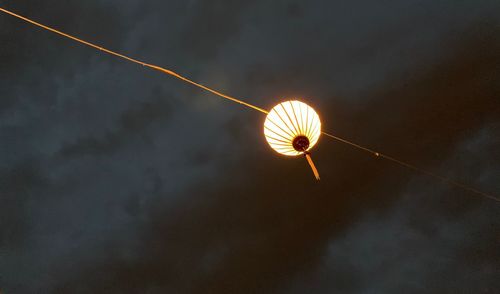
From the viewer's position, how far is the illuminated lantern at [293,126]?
5625mm

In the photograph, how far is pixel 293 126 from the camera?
5.62 m

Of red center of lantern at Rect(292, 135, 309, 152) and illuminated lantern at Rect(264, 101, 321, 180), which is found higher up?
illuminated lantern at Rect(264, 101, 321, 180)

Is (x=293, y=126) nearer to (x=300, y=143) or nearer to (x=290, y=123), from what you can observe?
(x=290, y=123)

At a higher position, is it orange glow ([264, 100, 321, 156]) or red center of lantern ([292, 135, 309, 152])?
orange glow ([264, 100, 321, 156])

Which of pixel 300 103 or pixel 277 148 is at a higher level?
pixel 300 103

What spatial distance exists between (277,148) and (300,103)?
81 cm

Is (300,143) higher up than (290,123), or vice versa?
(290,123)

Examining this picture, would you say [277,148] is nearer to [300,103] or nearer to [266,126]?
[266,126]

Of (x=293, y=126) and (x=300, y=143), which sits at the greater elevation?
(x=293, y=126)

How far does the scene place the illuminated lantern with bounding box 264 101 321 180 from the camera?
5.62 m

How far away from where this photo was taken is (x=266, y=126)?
19.0 feet

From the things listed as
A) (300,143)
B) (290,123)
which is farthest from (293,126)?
(300,143)

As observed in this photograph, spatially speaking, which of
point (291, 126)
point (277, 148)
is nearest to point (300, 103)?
point (291, 126)

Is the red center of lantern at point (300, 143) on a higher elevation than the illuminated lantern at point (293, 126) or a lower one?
lower
